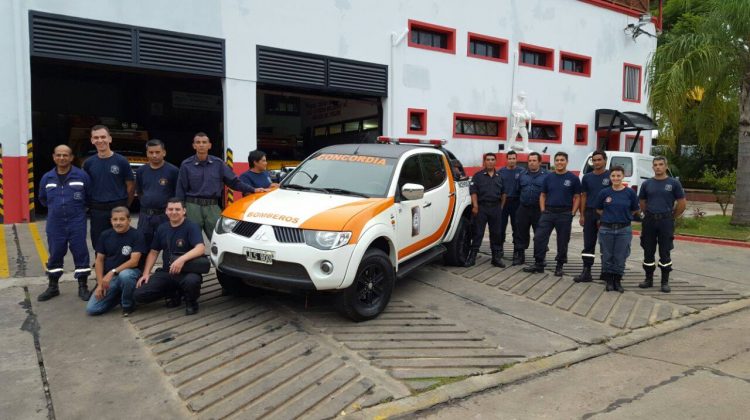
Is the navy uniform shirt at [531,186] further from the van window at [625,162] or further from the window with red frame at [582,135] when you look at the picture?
the window with red frame at [582,135]

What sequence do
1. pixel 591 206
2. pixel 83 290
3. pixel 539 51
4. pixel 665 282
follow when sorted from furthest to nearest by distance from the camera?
pixel 539 51 < pixel 591 206 < pixel 665 282 < pixel 83 290

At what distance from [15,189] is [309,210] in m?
8.94

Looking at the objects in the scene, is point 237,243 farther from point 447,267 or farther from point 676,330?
point 676,330

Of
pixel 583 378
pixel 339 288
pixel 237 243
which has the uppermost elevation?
pixel 237 243

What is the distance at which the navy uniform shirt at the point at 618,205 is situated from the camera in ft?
21.8

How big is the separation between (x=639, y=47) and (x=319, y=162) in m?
21.7

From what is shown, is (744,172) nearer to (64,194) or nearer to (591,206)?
(591,206)

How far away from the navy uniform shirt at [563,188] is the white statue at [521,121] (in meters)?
11.8

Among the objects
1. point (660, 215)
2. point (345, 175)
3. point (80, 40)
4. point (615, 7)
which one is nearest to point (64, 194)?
point (345, 175)

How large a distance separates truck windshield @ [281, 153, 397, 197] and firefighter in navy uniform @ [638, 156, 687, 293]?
352 cm

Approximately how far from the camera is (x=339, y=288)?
15.5 ft

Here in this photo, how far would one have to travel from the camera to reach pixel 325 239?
4672 millimetres

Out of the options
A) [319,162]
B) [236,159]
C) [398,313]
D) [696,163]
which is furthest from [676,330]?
[696,163]

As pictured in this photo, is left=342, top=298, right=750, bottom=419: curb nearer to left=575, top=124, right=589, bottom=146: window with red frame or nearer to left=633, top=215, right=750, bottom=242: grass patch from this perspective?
left=633, top=215, right=750, bottom=242: grass patch
